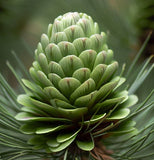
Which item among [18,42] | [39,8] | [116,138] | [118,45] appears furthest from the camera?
[39,8]

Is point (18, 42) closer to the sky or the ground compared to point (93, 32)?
closer to the sky

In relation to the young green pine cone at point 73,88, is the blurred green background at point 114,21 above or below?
above

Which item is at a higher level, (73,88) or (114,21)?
(114,21)

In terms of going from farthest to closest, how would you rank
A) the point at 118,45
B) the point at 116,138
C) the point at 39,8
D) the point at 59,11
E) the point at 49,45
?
the point at 39,8, the point at 59,11, the point at 118,45, the point at 116,138, the point at 49,45

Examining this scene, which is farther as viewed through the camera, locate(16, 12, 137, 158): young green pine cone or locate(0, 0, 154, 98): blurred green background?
locate(0, 0, 154, 98): blurred green background

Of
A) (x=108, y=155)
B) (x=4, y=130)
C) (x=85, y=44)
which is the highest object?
(x=85, y=44)

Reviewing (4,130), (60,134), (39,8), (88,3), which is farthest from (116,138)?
(39,8)

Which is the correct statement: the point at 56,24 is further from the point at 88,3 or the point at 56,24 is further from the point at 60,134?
the point at 88,3

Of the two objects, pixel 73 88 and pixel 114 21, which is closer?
pixel 73 88
